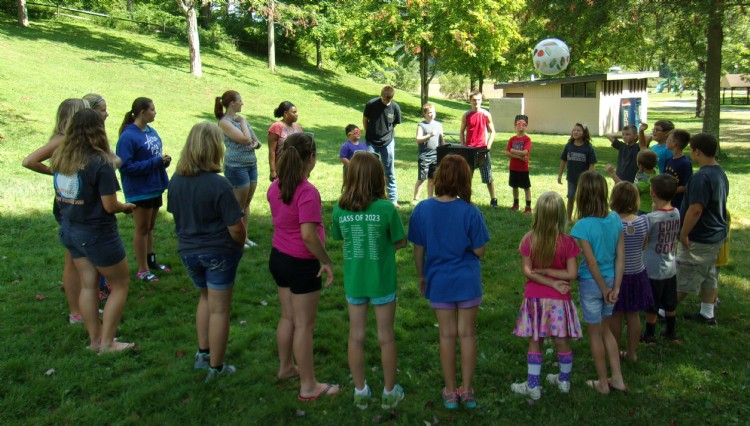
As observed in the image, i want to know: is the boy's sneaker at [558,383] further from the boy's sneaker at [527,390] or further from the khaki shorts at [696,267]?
the khaki shorts at [696,267]

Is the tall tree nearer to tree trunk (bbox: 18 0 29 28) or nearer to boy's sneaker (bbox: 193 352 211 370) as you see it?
tree trunk (bbox: 18 0 29 28)

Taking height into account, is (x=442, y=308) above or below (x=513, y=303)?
above

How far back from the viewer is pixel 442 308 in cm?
363

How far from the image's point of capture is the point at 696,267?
498cm

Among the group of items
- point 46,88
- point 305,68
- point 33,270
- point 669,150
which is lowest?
point 33,270

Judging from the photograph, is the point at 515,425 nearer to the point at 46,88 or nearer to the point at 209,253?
the point at 209,253

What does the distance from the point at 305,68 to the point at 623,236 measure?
1323 inches

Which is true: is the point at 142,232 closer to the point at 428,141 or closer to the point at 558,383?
the point at 558,383

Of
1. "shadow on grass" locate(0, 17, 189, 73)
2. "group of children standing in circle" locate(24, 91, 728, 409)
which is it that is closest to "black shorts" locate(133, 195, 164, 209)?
"group of children standing in circle" locate(24, 91, 728, 409)

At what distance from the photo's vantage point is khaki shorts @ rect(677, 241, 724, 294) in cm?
495

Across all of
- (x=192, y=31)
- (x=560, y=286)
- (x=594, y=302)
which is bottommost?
(x=594, y=302)

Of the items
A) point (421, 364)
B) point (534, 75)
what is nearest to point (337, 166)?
point (421, 364)

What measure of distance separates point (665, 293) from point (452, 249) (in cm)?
223

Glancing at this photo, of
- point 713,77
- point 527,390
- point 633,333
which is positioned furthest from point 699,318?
point 713,77
